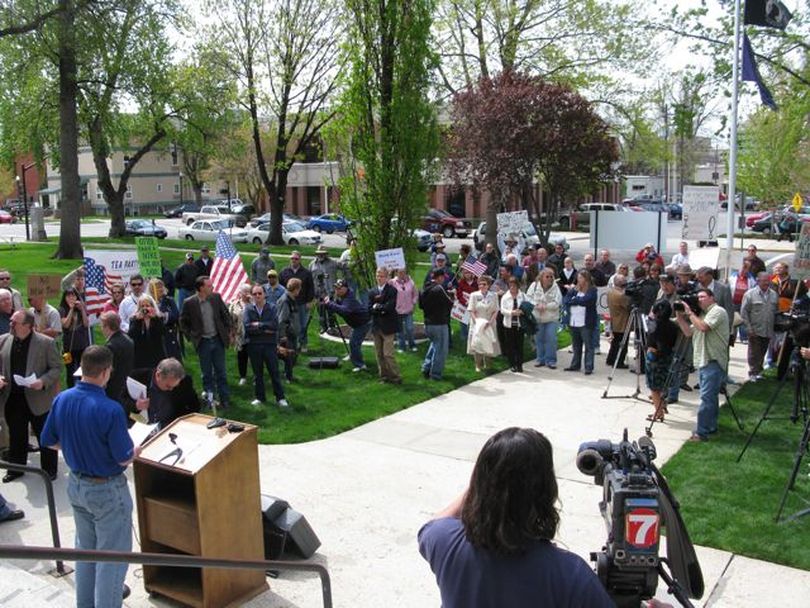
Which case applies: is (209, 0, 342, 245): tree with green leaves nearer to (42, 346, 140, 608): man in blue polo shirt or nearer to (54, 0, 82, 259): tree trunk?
(54, 0, 82, 259): tree trunk

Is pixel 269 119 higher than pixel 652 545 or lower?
higher

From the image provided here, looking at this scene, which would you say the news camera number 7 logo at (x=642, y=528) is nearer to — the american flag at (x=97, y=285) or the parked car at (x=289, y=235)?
the american flag at (x=97, y=285)

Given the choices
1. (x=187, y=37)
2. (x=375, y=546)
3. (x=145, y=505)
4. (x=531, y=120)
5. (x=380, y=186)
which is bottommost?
(x=375, y=546)

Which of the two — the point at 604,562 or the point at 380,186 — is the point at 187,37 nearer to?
the point at 380,186

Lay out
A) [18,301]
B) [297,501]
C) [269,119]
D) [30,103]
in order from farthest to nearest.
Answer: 1. [269,119]
2. [30,103]
3. [18,301]
4. [297,501]

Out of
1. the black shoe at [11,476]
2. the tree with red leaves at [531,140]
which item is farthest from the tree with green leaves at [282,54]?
the black shoe at [11,476]

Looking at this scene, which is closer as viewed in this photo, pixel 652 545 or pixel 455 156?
pixel 652 545

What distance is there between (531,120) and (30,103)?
19.3 meters

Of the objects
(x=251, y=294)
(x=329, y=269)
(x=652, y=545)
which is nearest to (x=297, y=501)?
(x=251, y=294)

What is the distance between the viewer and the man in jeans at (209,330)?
418 inches

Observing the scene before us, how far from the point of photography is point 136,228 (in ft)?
150

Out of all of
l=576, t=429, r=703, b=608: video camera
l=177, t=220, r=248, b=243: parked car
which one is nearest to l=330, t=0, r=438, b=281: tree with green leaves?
l=576, t=429, r=703, b=608: video camera

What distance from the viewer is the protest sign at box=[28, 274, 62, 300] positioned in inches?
411

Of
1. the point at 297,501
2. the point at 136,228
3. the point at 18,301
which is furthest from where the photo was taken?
the point at 136,228
